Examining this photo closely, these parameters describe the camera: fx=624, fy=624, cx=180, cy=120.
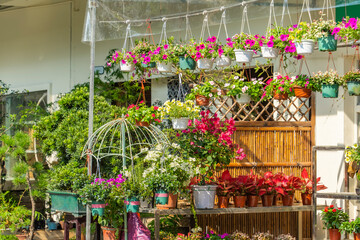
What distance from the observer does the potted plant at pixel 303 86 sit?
5.78 meters

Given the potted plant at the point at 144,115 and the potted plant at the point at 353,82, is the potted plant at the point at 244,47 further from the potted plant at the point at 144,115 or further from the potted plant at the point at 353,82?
the potted plant at the point at 144,115

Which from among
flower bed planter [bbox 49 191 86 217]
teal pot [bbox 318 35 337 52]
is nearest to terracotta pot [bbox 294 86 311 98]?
teal pot [bbox 318 35 337 52]

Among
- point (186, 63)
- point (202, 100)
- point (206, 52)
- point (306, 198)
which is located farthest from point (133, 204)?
point (306, 198)

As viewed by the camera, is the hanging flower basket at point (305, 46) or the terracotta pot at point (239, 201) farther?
the terracotta pot at point (239, 201)

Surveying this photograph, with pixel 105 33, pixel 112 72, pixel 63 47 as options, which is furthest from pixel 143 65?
pixel 63 47

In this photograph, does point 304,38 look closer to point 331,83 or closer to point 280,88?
point 331,83

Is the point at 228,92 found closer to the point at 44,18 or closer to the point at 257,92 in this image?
the point at 257,92

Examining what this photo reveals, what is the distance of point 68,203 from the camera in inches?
236

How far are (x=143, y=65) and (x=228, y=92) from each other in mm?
880

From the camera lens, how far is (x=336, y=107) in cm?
674

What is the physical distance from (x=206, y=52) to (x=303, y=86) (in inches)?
37.8

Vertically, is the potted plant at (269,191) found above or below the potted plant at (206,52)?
below

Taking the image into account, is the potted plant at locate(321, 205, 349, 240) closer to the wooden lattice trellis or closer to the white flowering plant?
the wooden lattice trellis

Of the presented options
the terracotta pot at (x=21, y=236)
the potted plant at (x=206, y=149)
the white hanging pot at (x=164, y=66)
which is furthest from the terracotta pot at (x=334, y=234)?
the terracotta pot at (x=21, y=236)
